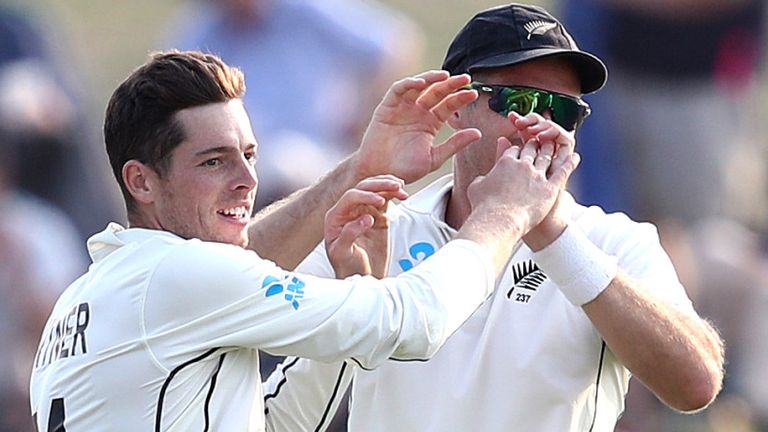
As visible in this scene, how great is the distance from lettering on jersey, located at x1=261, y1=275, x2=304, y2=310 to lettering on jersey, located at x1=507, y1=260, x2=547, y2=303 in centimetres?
73

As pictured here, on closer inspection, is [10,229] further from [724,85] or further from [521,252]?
[521,252]

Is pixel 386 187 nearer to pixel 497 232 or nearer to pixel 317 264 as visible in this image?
pixel 497 232

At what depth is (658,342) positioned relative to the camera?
4430 millimetres

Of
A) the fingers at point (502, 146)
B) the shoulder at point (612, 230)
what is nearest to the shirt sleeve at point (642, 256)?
the shoulder at point (612, 230)

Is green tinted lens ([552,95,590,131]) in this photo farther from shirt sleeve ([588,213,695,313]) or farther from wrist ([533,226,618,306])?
wrist ([533,226,618,306])

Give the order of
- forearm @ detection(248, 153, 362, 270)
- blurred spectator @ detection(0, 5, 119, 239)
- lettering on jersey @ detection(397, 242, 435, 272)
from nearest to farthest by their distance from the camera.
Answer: lettering on jersey @ detection(397, 242, 435, 272) < forearm @ detection(248, 153, 362, 270) < blurred spectator @ detection(0, 5, 119, 239)

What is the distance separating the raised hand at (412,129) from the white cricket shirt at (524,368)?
30 centimetres

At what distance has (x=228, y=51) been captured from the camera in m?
10.1

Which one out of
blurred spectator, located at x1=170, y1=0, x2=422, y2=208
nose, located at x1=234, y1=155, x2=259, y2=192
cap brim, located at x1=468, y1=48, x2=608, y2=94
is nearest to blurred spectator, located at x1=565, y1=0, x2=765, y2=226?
blurred spectator, located at x1=170, y1=0, x2=422, y2=208

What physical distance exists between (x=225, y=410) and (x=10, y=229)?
19.3 ft

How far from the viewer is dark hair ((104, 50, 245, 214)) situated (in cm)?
436

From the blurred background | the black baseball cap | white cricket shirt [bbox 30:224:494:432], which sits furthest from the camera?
the blurred background

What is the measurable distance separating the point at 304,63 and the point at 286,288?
19.7ft

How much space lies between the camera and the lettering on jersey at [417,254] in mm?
4887
